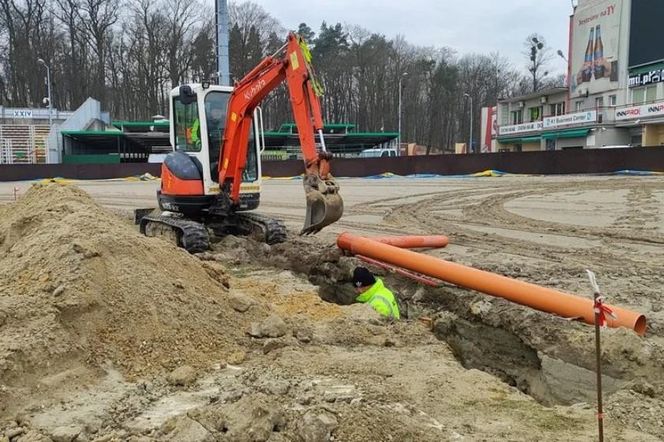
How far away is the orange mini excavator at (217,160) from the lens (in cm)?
970

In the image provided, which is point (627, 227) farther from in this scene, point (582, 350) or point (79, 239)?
point (79, 239)

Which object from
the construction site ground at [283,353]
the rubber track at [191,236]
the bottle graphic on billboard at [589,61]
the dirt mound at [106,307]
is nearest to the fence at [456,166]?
the construction site ground at [283,353]

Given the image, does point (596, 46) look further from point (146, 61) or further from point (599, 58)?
point (146, 61)

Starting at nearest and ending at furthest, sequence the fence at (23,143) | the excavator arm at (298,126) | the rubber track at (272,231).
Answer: the excavator arm at (298,126) < the rubber track at (272,231) < the fence at (23,143)

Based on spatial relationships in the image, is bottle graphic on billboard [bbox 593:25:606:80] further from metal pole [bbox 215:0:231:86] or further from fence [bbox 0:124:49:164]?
fence [bbox 0:124:49:164]

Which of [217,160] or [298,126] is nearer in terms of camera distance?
[298,126]

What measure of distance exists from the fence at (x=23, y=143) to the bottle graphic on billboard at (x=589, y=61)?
47149 mm

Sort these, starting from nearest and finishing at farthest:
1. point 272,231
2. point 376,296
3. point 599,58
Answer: point 376,296 < point 272,231 < point 599,58

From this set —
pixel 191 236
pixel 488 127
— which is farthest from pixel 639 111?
pixel 191 236

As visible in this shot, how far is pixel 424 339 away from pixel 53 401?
331 cm

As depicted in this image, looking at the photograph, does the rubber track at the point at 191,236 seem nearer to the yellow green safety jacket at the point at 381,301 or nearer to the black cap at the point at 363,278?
the black cap at the point at 363,278

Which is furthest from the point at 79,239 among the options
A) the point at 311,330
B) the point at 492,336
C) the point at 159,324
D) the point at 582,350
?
the point at 582,350

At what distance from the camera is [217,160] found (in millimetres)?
10617

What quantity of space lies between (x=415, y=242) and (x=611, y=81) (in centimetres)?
4384
